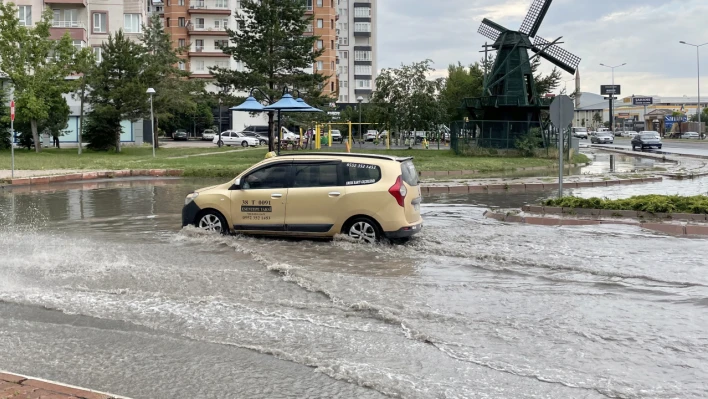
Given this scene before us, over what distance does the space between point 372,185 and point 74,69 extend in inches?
1664

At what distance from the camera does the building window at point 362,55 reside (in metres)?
124

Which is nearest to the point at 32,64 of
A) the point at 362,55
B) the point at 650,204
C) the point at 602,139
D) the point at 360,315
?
the point at 650,204

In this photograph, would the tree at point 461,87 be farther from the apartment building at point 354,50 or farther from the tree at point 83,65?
the apartment building at point 354,50

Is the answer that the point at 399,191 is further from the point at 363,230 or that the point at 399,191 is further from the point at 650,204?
the point at 650,204

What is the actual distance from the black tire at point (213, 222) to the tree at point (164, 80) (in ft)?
131

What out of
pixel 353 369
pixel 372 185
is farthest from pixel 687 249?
pixel 353 369

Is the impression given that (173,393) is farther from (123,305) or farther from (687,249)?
(687,249)

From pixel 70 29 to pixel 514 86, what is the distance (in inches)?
1458

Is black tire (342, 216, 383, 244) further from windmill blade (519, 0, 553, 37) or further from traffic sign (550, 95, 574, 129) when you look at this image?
windmill blade (519, 0, 553, 37)

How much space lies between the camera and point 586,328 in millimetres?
6902

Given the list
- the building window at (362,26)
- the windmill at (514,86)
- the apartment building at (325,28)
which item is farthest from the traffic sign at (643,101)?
the windmill at (514,86)

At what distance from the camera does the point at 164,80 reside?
60.8m

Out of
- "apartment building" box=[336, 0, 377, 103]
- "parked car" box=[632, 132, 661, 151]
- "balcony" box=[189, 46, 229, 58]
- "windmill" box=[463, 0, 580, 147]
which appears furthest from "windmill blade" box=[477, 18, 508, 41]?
"apartment building" box=[336, 0, 377, 103]

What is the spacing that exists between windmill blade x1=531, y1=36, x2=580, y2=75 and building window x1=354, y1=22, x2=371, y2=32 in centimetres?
7640
